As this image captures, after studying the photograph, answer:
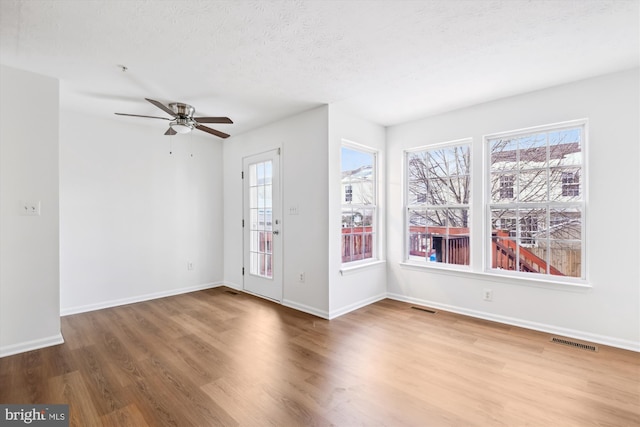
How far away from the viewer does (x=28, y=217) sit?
2791mm

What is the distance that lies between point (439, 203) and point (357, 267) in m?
1.42

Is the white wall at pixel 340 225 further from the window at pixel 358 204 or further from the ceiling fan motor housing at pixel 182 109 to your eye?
the ceiling fan motor housing at pixel 182 109

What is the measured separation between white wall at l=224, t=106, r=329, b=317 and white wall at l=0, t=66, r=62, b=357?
242 cm

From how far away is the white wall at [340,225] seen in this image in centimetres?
370

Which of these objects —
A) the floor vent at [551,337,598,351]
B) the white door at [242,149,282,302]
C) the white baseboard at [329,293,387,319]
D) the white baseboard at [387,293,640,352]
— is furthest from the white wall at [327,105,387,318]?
the floor vent at [551,337,598,351]

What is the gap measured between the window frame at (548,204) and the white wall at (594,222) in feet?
0.18

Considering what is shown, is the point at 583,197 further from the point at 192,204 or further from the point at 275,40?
the point at 192,204

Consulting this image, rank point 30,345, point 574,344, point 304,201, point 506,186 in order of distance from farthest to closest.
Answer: point 304,201 < point 506,186 < point 574,344 < point 30,345

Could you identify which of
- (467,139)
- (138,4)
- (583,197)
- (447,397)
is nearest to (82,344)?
(138,4)

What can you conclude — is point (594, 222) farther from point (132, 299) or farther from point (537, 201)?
point (132, 299)

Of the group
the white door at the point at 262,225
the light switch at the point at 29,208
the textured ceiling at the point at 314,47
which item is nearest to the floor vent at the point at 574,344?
the textured ceiling at the point at 314,47

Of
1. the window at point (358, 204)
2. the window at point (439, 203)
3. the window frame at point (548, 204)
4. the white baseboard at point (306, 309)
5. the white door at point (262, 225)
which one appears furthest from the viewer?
the white door at point (262, 225)

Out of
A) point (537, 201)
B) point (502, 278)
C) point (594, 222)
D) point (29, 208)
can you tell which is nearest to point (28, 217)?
point (29, 208)

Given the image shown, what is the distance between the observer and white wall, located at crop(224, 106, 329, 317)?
12.2 feet
